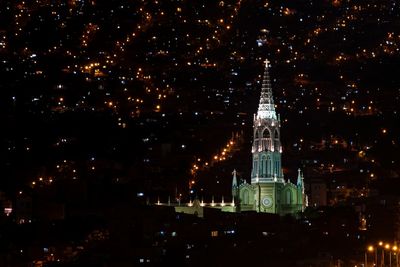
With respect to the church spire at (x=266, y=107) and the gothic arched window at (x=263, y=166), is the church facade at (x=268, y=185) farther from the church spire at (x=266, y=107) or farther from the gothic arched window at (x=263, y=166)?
the church spire at (x=266, y=107)

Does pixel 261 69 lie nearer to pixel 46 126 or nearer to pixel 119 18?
pixel 119 18

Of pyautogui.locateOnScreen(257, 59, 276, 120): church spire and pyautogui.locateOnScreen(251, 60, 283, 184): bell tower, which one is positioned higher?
pyautogui.locateOnScreen(257, 59, 276, 120): church spire

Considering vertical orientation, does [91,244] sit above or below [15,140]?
below

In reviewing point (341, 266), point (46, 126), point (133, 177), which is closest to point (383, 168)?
point (133, 177)

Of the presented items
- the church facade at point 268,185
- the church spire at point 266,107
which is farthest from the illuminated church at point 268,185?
the church spire at point 266,107

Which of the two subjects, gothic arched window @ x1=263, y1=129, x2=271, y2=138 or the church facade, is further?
gothic arched window @ x1=263, y1=129, x2=271, y2=138

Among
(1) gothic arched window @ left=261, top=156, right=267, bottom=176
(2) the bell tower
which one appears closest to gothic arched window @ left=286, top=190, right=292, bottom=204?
(2) the bell tower

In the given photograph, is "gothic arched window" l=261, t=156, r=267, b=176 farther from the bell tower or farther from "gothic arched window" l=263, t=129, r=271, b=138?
"gothic arched window" l=263, t=129, r=271, b=138

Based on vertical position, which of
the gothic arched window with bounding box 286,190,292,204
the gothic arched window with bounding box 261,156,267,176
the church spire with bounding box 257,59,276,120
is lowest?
the gothic arched window with bounding box 286,190,292,204

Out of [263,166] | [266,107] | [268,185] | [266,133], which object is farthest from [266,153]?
[266,107]
